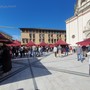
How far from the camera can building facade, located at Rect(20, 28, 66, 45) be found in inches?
2975

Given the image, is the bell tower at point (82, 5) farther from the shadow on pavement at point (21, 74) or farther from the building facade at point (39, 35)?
the building facade at point (39, 35)

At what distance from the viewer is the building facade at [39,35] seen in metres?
75.6

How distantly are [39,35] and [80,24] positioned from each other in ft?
128

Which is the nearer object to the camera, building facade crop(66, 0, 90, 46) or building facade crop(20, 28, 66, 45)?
building facade crop(66, 0, 90, 46)

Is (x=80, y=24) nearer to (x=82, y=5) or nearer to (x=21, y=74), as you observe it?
(x=82, y=5)

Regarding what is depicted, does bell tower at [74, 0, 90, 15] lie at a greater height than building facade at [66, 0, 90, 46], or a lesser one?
greater

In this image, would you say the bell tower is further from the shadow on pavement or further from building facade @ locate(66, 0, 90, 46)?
the shadow on pavement

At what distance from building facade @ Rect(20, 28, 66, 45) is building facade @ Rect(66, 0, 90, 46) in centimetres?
3161

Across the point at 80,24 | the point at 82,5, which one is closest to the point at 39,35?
the point at 80,24

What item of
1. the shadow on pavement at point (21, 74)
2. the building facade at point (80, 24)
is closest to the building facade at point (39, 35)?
the building facade at point (80, 24)

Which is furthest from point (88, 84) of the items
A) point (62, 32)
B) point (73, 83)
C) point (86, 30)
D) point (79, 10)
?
point (62, 32)

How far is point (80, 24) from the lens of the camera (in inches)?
1604

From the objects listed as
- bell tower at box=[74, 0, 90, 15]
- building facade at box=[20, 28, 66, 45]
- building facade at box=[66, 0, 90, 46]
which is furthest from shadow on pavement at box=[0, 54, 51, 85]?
building facade at box=[20, 28, 66, 45]

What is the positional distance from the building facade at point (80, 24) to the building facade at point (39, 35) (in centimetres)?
3161
